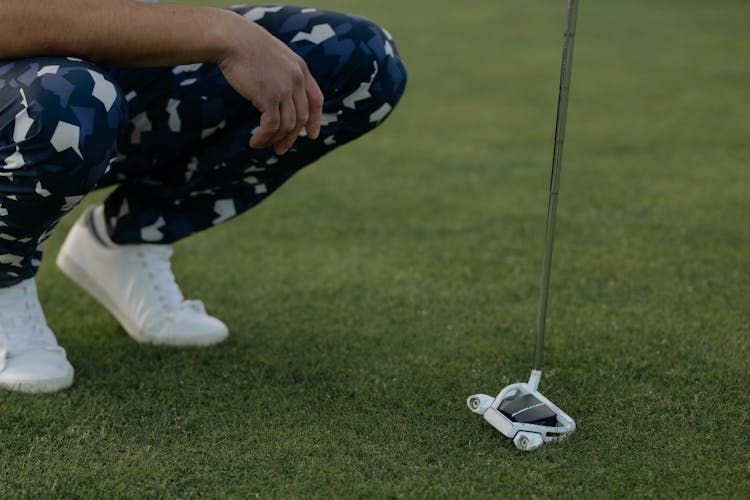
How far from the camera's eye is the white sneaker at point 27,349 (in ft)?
5.03

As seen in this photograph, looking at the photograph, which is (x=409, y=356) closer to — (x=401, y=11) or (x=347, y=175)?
(x=347, y=175)

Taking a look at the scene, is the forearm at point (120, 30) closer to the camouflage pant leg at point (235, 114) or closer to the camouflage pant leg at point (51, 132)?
the camouflage pant leg at point (51, 132)

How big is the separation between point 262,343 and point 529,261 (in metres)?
0.78

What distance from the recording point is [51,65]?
1322mm

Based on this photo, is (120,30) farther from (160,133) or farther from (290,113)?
(160,133)

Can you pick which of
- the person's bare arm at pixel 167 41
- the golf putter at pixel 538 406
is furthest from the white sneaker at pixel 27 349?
the golf putter at pixel 538 406

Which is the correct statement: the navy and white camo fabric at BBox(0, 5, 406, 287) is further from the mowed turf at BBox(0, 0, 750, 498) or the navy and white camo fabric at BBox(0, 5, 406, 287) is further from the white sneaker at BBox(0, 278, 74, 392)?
the mowed turf at BBox(0, 0, 750, 498)

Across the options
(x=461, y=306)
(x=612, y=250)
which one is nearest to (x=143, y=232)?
(x=461, y=306)

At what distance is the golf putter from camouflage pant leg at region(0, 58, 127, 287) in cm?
62

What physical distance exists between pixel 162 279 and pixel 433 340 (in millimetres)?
515

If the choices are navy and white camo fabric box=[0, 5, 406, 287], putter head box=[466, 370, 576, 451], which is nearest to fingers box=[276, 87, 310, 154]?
navy and white camo fabric box=[0, 5, 406, 287]

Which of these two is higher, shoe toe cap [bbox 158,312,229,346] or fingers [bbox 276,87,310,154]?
fingers [bbox 276,87,310,154]

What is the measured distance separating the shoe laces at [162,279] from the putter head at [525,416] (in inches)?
25.5

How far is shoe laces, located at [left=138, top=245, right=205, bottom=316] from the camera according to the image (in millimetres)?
1811
